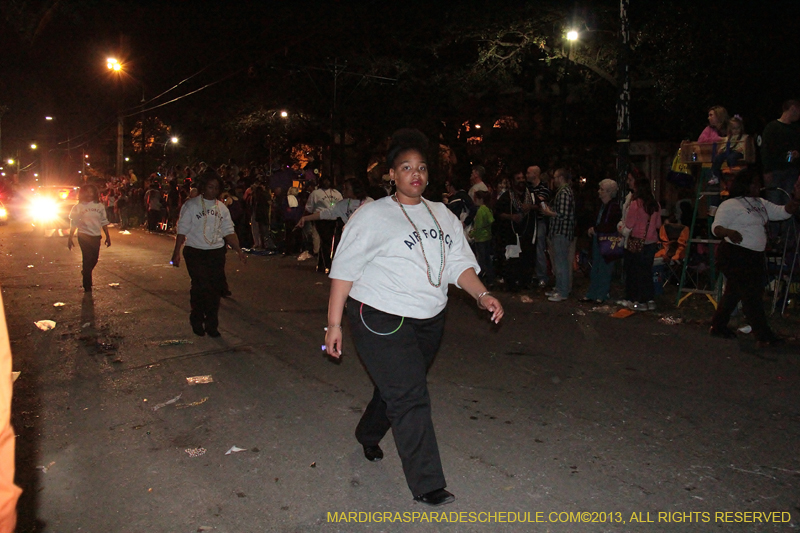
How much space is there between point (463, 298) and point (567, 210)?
7.03ft

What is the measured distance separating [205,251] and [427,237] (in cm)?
514

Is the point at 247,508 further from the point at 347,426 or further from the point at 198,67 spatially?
the point at 198,67

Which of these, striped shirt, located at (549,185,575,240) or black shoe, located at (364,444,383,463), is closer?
black shoe, located at (364,444,383,463)

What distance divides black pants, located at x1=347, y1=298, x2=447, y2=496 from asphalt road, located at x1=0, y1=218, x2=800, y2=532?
278 mm

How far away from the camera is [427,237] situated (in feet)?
13.5

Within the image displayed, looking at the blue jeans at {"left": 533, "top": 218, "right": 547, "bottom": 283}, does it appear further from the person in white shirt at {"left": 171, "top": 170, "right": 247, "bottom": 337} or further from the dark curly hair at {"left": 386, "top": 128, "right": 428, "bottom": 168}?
the dark curly hair at {"left": 386, "top": 128, "right": 428, "bottom": 168}

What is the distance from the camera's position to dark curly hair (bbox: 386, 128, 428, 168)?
412 centimetres

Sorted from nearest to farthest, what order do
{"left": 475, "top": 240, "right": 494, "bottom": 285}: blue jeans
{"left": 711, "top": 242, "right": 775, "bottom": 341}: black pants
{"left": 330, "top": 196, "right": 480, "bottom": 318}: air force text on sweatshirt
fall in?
{"left": 330, "top": 196, "right": 480, "bottom": 318}: air force text on sweatshirt < {"left": 711, "top": 242, "right": 775, "bottom": 341}: black pants < {"left": 475, "top": 240, "right": 494, "bottom": 285}: blue jeans

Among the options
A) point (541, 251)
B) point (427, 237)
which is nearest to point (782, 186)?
point (541, 251)

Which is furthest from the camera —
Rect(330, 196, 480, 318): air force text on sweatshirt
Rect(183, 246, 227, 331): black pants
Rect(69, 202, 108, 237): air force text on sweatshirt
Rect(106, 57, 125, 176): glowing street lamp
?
Rect(106, 57, 125, 176): glowing street lamp

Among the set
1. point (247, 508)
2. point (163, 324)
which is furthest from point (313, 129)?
point (247, 508)

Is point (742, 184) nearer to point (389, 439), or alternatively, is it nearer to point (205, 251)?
point (389, 439)

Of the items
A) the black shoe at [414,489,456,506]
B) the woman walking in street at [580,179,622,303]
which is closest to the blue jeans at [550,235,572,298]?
the woman walking in street at [580,179,622,303]

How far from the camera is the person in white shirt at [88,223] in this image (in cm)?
1188
